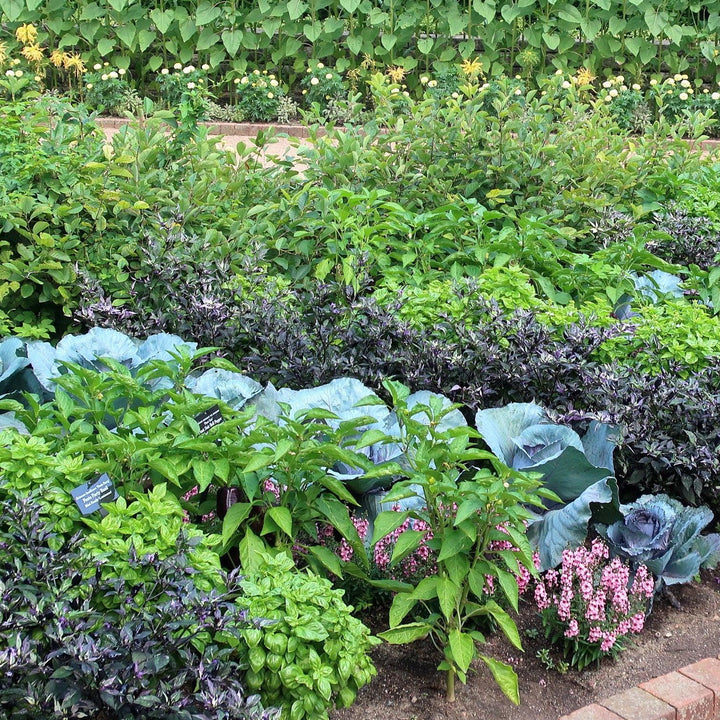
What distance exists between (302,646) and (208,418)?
0.81m

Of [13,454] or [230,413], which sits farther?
[230,413]

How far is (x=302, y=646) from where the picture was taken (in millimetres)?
2350

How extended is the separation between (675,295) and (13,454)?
9.94 feet

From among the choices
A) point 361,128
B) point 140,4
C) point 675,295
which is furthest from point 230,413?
point 140,4

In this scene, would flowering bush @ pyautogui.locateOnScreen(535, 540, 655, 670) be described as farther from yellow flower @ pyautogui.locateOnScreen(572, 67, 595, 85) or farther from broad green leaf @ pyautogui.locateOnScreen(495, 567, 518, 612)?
yellow flower @ pyautogui.locateOnScreen(572, 67, 595, 85)

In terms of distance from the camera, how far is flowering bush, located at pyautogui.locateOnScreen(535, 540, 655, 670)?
284 centimetres

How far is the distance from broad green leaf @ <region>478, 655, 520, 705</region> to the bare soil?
0.09 metres

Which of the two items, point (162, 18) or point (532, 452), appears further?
point (162, 18)

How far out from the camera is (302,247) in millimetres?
4402

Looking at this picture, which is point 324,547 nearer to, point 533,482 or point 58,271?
point 533,482

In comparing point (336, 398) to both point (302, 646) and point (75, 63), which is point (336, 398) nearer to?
point (302, 646)

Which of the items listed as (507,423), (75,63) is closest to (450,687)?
(507,423)

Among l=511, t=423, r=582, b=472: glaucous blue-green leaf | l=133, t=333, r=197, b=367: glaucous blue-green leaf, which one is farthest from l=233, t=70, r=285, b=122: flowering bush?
l=511, t=423, r=582, b=472: glaucous blue-green leaf

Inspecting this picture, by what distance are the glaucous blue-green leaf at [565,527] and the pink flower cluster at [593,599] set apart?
5 cm
